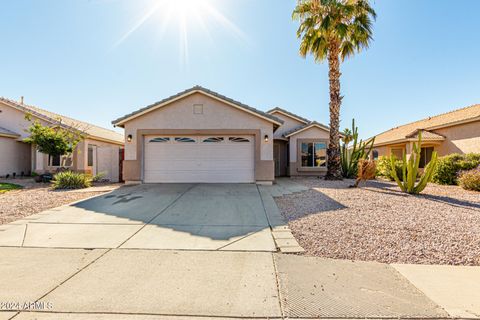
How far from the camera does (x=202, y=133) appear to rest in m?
13.0

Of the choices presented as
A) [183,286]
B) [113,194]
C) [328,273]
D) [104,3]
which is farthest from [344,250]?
[104,3]

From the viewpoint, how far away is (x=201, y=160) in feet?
43.1

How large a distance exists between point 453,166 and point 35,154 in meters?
26.7

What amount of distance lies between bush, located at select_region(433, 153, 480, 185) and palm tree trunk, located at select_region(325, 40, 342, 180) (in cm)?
522

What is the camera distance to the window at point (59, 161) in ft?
55.7

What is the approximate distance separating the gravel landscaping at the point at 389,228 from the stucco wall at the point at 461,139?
10.5 meters

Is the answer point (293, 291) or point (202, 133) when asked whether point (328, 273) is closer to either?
point (293, 291)

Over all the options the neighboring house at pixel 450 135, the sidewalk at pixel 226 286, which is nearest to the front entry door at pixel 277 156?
the neighboring house at pixel 450 135

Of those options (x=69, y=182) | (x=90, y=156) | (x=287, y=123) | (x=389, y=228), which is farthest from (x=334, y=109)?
(x=90, y=156)

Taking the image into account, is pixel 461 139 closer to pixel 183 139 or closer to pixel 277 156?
pixel 277 156

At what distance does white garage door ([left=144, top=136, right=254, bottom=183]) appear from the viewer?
1310 centimetres

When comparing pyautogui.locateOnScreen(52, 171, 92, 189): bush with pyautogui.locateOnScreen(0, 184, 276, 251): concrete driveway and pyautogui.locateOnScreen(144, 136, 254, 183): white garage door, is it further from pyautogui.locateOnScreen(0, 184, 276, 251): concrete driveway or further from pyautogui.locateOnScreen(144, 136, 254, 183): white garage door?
pyautogui.locateOnScreen(0, 184, 276, 251): concrete driveway

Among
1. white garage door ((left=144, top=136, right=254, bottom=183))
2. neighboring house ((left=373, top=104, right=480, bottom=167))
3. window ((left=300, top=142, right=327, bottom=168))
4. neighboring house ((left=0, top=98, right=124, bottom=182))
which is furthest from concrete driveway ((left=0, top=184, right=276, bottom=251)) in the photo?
neighboring house ((left=373, top=104, right=480, bottom=167))

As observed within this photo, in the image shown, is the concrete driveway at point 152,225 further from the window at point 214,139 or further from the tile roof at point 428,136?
the tile roof at point 428,136
